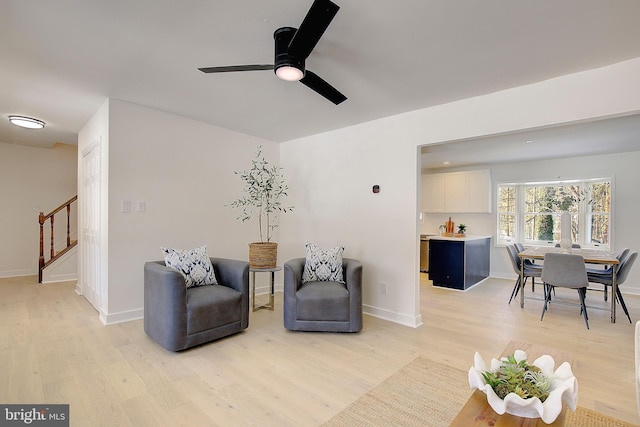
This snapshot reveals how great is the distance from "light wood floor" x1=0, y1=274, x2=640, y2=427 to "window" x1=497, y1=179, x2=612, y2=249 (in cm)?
222

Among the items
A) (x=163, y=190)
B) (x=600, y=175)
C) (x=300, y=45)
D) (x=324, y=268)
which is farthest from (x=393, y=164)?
(x=600, y=175)

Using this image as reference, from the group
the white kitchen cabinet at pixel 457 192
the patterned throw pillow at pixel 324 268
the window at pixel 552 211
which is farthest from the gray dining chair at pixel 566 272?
the white kitchen cabinet at pixel 457 192

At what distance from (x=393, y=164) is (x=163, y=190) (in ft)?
9.16

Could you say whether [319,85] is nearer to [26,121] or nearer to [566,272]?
[566,272]

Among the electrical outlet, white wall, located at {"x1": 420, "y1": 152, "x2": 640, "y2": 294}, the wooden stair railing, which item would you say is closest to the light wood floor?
the electrical outlet

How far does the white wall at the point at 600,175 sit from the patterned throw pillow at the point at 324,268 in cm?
→ 445

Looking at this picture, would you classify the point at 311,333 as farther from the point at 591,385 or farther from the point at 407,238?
the point at 591,385

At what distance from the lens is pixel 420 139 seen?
3.43 metres

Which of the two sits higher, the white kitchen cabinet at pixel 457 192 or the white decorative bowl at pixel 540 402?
the white kitchen cabinet at pixel 457 192

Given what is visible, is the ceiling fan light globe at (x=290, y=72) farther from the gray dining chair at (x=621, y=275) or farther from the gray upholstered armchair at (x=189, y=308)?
the gray dining chair at (x=621, y=275)

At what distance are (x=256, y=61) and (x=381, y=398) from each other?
8.68 ft

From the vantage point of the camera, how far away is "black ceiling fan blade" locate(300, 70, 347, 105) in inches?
82.8

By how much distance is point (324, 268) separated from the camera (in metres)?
3.56

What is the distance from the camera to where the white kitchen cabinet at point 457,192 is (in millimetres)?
6359
